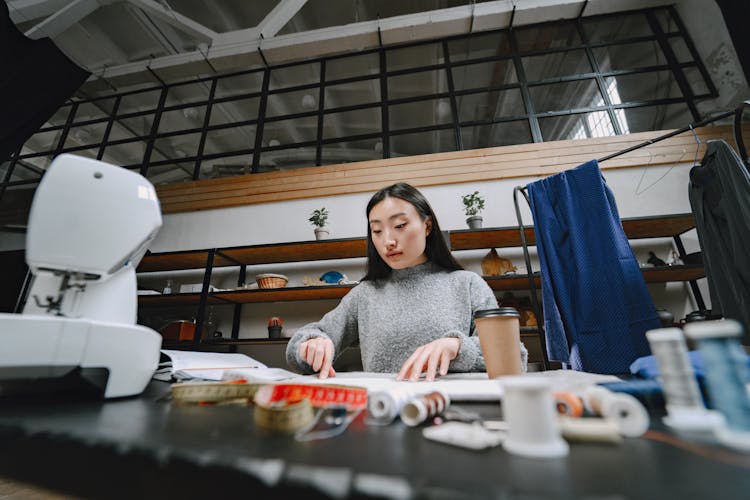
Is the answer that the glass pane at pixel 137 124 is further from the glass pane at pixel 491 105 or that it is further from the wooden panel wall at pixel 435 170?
the glass pane at pixel 491 105

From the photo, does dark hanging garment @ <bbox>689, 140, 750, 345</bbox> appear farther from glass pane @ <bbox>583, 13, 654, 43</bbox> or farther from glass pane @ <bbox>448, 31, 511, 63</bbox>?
glass pane @ <bbox>583, 13, 654, 43</bbox>

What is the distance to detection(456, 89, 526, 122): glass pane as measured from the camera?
4.05 metres

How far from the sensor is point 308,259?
9.20 ft

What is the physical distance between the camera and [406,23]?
3.32 m

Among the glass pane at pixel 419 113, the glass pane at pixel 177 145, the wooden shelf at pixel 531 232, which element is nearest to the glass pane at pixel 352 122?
the glass pane at pixel 419 113

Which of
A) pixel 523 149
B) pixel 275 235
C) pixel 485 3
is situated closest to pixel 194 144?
pixel 275 235

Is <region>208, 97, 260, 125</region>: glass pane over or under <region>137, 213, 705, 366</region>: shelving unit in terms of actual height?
over

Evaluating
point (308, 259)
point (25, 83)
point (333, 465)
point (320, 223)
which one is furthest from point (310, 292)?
point (25, 83)

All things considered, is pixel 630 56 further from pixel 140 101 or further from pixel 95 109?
pixel 95 109

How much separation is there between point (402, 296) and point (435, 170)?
1867 mm

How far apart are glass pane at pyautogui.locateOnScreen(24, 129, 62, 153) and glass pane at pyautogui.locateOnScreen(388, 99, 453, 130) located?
16.4 feet

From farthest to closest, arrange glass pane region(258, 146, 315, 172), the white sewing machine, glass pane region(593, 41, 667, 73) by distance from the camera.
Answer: glass pane region(258, 146, 315, 172)
glass pane region(593, 41, 667, 73)
the white sewing machine

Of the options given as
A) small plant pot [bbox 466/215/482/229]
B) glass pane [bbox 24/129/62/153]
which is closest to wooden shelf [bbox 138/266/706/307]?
small plant pot [bbox 466/215/482/229]

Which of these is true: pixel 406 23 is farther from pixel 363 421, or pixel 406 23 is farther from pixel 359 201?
pixel 363 421
